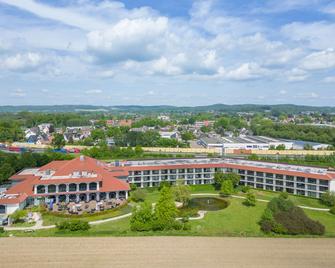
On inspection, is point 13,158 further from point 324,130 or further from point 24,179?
point 324,130

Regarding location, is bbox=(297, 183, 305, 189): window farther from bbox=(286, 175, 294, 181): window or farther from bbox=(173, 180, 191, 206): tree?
bbox=(173, 180, 191, 206): tree

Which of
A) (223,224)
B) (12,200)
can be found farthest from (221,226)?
(12,200)

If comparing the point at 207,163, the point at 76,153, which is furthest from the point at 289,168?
the point at 76,153

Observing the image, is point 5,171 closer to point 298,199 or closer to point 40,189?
point 40,189

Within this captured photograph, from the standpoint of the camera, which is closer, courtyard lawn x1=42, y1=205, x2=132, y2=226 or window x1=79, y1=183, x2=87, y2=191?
courtyard lawn x1=42, y1=205, x2=132, y2=226

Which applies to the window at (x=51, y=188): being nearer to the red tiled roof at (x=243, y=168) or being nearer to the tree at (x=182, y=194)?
the red tiled roof at (x=243, y=168)

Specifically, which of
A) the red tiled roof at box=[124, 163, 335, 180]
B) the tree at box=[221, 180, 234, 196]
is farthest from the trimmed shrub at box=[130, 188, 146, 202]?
the tree at box=[221, 180, 234, 196]
